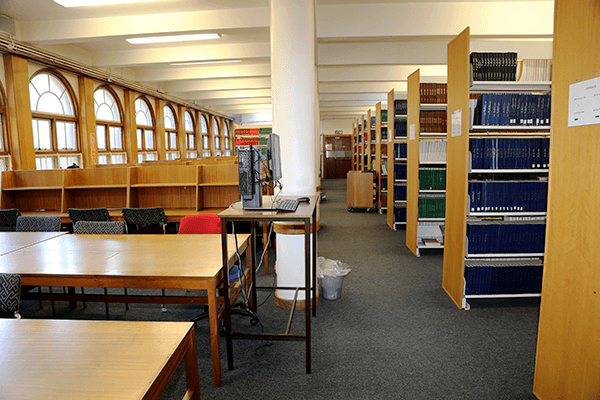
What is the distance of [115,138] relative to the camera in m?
9.65

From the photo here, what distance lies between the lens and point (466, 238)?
133 inches

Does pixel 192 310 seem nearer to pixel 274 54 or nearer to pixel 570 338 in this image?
pixel 274 54

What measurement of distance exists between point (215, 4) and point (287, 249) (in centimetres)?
394

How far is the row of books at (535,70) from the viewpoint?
11.6 ft

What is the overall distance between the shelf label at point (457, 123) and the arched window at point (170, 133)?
1040 cm

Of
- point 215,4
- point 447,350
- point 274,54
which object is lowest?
point 447,350

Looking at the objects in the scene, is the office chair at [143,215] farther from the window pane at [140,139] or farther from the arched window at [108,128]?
the window pane at [140,139]

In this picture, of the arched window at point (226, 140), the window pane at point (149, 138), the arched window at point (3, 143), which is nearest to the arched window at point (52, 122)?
the arched window at point (3, 143)

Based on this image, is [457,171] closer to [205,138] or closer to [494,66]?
[494,66]

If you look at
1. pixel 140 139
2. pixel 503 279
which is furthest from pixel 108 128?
pixel 503 279

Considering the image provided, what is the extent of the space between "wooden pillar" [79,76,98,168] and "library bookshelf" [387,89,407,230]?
6.17 m

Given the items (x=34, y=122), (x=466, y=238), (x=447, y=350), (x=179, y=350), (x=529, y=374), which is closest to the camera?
(x=179, y=350)

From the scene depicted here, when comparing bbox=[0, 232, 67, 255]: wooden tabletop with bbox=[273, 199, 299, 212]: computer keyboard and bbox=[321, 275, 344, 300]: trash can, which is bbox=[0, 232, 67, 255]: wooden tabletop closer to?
bbox=[273, 199, 299, 212]: computer keyboard

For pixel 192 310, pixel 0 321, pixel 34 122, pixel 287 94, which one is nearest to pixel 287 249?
pixel 192 310
